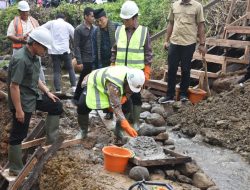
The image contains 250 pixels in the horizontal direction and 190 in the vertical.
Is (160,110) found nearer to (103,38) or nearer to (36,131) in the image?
(103,38)

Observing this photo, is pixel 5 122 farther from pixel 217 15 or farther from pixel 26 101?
pixel 217 15

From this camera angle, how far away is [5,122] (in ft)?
26.5

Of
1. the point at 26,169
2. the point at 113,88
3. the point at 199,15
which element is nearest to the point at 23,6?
the point at 199,15

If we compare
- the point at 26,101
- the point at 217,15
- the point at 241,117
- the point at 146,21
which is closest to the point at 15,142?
the point at 26,101

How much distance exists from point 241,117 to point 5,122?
14.3 feet

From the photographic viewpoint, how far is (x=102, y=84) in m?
5.55

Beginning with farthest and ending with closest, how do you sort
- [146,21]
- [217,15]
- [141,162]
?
[146,21] < [217,15] < [141,162]

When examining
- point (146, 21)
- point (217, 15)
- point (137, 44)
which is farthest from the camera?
point (146, 21)

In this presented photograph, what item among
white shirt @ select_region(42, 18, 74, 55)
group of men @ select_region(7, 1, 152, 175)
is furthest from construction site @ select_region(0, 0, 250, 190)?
white shirt @ select_region(42, 18, 74, 55)

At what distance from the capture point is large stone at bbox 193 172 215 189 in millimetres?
4861

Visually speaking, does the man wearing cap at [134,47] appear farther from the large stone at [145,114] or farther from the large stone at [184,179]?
the large stone at [184,179]

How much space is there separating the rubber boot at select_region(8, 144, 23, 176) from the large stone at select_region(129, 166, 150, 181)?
1.59 m

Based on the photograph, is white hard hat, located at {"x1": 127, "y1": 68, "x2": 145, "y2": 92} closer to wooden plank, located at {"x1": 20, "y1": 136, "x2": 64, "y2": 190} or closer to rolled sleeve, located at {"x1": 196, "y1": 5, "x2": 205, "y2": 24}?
wooden plank, located at {"x1": 20, "y1": 136, "x2": 64, "y2": 190}

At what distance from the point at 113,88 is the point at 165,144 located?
4.67ft
